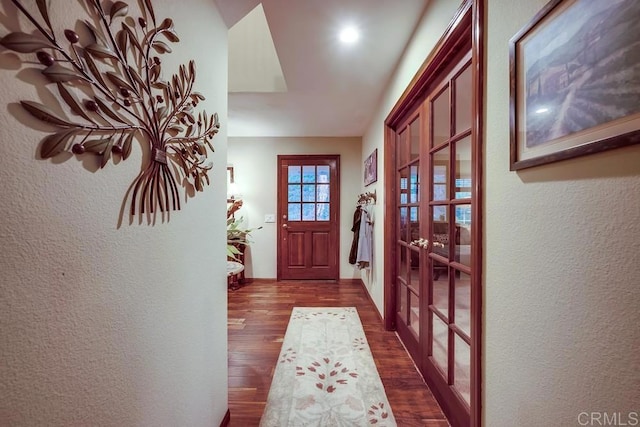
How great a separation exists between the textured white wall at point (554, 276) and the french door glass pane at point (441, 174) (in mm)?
499

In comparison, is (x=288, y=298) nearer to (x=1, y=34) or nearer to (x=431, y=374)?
(x=431, y=374)

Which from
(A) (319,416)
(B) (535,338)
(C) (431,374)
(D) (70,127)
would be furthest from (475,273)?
(D) (70,127)

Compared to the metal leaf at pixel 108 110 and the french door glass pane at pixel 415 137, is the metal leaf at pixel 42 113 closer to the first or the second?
the metal leaf at pixel 108 110

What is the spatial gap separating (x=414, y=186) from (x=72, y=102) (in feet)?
6.17

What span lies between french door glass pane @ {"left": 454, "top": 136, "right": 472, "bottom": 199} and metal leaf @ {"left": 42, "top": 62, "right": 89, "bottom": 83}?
1428mm

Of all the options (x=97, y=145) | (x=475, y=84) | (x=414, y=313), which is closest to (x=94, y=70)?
(x=97, y=145)

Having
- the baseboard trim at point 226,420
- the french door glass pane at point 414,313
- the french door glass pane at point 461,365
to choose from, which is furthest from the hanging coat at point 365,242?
the baseboard trim at point 226,420

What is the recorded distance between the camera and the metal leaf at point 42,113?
0.45 metres

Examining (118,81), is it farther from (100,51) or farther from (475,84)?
(475,84)

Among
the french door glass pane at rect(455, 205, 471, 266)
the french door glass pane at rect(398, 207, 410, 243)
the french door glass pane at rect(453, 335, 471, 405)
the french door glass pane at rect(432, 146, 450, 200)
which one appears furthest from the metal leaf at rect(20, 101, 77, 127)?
the french door glass pane at rect(398, 207, 410, 243)

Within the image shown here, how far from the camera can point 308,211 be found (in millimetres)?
4066

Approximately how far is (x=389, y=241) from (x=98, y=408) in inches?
84.7

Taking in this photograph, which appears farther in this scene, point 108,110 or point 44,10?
point 108,110

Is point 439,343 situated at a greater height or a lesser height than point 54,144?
lesser
